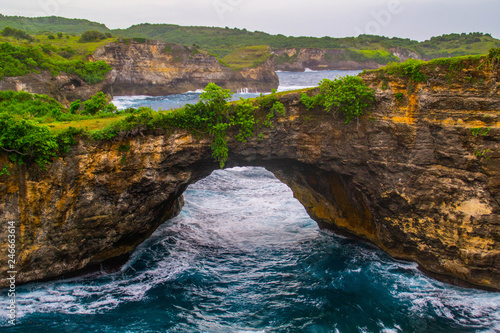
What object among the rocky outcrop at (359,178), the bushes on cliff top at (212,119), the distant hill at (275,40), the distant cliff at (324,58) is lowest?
the rocky outcrop at (359,178)

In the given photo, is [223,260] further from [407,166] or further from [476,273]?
[476,273]

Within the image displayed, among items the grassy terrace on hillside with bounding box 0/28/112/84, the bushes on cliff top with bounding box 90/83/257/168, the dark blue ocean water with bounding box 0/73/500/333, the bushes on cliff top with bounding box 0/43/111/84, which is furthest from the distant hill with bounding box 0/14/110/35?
the dark blue ocean water with bounding box 0/73/500/333

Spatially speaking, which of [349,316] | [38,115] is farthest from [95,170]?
[349,316]

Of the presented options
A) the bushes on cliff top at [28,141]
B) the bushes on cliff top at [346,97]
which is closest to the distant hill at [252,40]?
the bushes on cliff top at [346,97]

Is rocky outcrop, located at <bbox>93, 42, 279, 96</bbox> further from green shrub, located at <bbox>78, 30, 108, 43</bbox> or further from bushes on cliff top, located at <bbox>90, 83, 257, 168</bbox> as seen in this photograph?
bushes on cliff top, located at <bbox>90, 83, 257, 168</bbox>

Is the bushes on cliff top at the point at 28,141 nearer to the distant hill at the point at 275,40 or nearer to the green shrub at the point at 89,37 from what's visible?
the green shrub at the point at 89,37

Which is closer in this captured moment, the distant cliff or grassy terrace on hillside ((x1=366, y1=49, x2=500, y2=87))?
grassy terrace on hillside ((x1=366, y1=49, x2=500, y2=87))

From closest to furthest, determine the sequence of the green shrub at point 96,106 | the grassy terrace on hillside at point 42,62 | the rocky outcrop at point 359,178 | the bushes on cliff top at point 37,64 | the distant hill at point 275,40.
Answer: the rocky outcrop at point 359,178
the green shrub at point 96,106
the bushes on cliff top at point 37,64
the grassy terrace on hillside at point 42,62
the distant hill at point 275,40
